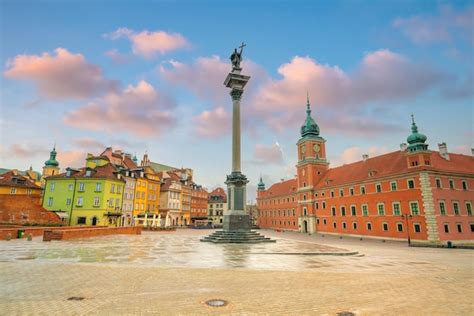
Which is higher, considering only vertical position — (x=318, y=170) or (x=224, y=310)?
(x=318, y=170)

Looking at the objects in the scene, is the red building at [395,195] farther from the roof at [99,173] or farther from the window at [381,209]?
the roof at [99,173]

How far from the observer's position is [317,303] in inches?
282

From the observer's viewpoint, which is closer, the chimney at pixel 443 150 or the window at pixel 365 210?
the chimney at pixel 443 150

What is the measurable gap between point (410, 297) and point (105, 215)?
55.1m

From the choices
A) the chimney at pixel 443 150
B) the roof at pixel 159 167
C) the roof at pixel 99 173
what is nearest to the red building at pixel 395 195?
the chimney at pixel 443 150

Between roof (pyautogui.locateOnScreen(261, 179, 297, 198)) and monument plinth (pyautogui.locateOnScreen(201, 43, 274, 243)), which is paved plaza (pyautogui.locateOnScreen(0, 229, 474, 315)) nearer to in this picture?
monument plinth (pyautogui.locateOnScreen(201, 43, 274, 243))

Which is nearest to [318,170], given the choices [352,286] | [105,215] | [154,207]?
[154,207]

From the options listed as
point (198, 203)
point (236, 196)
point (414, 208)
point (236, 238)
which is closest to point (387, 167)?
point (414, 208)

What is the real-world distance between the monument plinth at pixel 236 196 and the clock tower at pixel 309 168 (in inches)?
1655

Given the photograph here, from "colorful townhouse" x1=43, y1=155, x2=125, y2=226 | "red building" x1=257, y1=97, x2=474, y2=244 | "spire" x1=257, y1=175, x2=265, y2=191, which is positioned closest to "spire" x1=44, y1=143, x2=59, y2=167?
"colorful townhouse" x1=43, y1=155, x2=125, y2=226

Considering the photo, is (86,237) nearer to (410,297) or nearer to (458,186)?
(410,297)

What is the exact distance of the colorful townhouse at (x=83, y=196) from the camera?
172 ft

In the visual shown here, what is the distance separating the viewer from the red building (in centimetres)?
3978

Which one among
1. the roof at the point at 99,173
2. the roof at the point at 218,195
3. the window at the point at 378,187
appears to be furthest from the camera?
the roof at the point at 218,195
